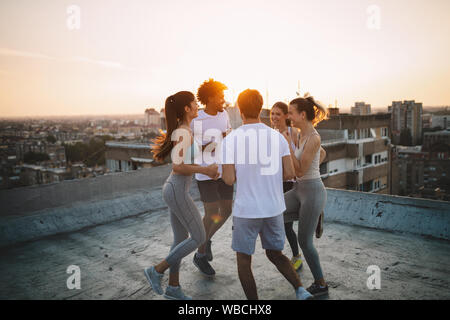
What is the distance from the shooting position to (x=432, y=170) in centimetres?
7162

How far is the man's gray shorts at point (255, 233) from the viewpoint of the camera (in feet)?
8.23

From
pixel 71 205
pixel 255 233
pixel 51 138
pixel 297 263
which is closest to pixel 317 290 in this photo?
pixel 297 263

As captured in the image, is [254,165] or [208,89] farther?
[208,89]

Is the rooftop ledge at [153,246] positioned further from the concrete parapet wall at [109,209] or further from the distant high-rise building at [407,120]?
the distant high-rise building at [407,120]

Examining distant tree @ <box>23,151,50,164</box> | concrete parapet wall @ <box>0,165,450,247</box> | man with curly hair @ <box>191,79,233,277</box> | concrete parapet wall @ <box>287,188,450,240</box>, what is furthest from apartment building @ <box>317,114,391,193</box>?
distant tree @ <box>23,151,50,164</box>

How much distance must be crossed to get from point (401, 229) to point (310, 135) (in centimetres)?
289

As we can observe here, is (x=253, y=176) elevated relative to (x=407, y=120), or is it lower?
lower

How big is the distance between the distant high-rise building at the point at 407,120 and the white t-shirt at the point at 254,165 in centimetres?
9247

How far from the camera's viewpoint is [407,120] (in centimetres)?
8706

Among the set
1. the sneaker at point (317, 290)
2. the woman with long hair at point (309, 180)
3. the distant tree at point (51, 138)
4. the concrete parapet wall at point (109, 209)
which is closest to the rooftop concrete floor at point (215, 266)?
the sneaker at point (317, 290)

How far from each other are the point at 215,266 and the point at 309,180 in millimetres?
1625

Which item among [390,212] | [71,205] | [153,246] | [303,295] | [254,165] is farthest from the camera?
[71,205]

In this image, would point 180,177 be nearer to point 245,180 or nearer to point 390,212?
point 245,180
